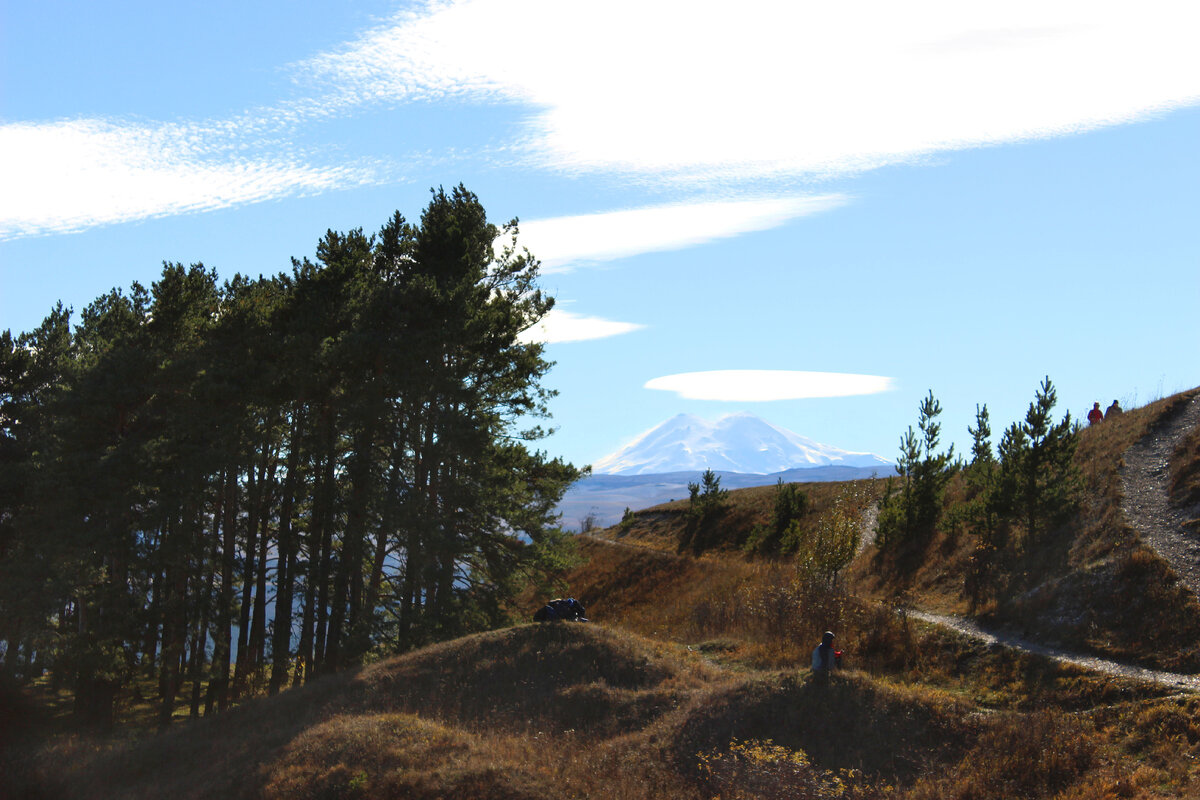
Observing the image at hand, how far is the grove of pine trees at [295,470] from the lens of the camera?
99.9 ft

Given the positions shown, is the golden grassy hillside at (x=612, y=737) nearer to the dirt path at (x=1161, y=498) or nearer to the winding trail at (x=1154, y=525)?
the winding trail at (x=1154, y=525)

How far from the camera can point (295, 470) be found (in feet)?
111

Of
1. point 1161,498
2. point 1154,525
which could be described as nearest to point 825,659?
point 1154,525

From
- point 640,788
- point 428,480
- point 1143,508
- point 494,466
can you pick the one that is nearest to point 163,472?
point 428,480

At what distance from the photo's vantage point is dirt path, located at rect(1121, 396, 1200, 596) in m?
23.5

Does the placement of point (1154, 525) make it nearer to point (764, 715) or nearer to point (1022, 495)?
point (1022, 495)

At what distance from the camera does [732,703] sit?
65.0ft

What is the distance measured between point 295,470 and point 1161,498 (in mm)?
33528

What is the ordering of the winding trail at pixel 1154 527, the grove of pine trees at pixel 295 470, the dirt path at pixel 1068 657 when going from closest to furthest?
1. the dirt path at pixel 1068 657
2. the winding trail at pixel 1154 527
3. the grove of pine trees at pixel 295 470

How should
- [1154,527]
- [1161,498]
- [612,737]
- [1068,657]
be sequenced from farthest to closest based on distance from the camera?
[1161,498] → [1154,527] → [1068,657] → [612,737]

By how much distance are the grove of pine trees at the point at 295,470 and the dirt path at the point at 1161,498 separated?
21.1m

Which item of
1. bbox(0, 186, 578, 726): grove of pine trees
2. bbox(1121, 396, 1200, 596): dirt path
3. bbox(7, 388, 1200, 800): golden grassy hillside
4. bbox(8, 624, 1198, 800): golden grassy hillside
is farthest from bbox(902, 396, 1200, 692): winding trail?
bbox(0, 186, 578, 726): grove of pine trees

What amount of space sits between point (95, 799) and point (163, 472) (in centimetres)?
1364

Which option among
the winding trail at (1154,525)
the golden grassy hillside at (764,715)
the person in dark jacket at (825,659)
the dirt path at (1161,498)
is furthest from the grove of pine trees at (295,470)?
the dirt path at (1161,498)
